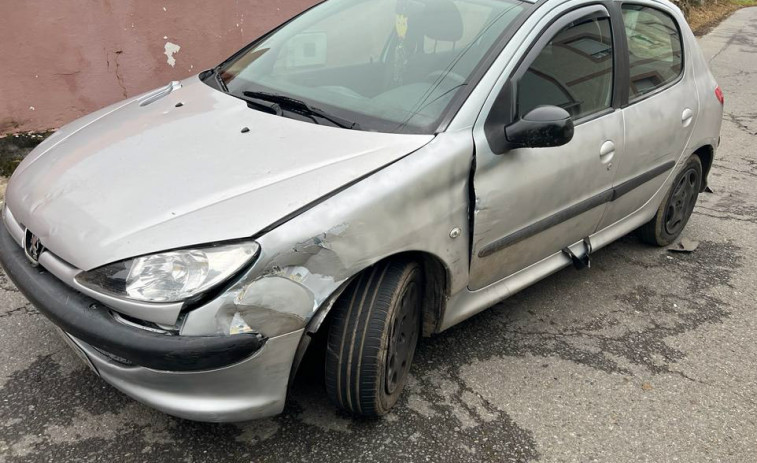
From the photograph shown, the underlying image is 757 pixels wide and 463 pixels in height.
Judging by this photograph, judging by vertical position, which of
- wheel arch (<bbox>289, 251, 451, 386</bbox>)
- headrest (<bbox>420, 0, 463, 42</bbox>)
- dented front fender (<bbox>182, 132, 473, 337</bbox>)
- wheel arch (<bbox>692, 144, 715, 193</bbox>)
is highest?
headrest (<bbox>420, 0, 463, 42</bbox>)

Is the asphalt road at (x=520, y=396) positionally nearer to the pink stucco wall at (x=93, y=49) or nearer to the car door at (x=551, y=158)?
the car door at (x=551, y=158)

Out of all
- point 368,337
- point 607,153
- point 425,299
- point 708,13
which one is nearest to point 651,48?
point 607,153

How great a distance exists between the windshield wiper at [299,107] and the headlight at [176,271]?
760 mm

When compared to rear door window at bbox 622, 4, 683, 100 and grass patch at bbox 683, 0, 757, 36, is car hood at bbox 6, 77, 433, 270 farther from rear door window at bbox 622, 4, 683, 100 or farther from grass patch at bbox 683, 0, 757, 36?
grass patch at bbox 683, 0, 757, 36

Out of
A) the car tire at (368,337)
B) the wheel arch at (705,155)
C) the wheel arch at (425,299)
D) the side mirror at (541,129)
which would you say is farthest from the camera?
the wheel arch at (705,155)

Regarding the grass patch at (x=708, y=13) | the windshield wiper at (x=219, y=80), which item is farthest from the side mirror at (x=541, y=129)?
the grass patch at (x=708, y=13)

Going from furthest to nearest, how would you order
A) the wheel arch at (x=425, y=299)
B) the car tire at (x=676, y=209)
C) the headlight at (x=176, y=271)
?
the car tire at (x=676, y=209) → the wheel arch at (x=425, y=299) → the headlight at (x=176, y=271)

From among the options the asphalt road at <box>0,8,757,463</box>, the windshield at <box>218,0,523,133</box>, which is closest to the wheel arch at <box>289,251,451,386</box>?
the asphalt road at <box>0,8,757,463</box>

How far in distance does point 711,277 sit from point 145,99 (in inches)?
127

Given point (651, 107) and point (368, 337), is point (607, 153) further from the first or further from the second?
point (368, 337)

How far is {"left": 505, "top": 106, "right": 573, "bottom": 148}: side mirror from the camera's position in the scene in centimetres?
247

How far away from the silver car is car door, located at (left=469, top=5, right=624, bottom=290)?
1 centimetres

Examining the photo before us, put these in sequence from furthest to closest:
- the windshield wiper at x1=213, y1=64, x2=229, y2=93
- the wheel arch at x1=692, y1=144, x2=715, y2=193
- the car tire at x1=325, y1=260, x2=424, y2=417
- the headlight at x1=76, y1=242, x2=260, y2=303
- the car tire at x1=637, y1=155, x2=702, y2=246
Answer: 1. the wheel arch at x1=692, y1=144, x2=715, y2=193
2. the car tire at x1=637, y1=155, x2=702, y2=246
3. the windshield wiper at x1=213, y1=64, x2=229, y2=93
4. the car tire at x1=325, y1=260, x2=424, y2=417
5. the headlight at x1=76, y1=242, x2=260, y2=303

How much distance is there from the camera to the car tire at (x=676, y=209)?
3.94 meters
